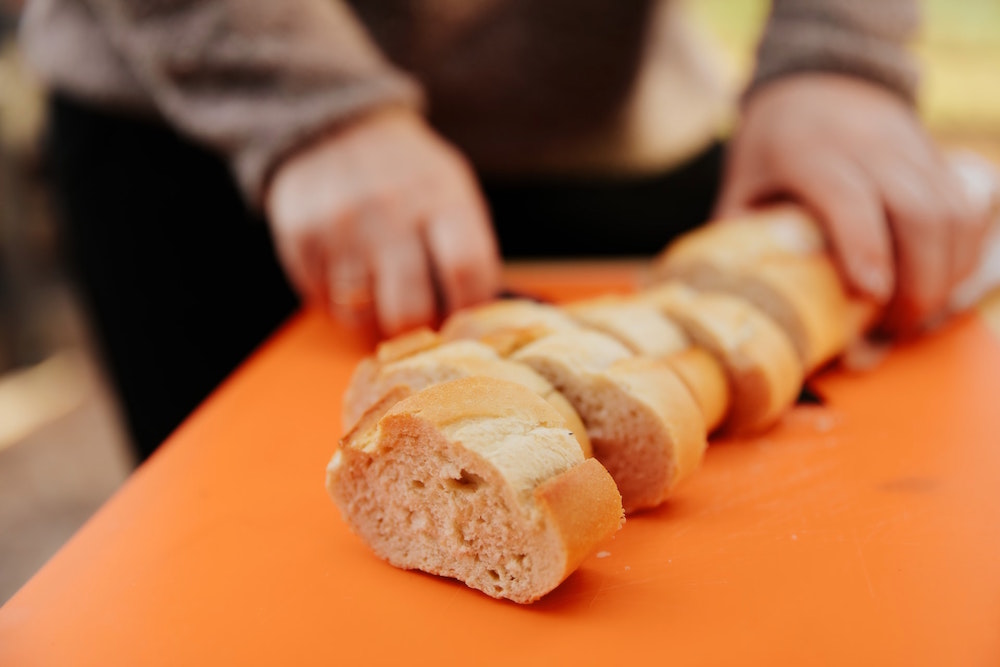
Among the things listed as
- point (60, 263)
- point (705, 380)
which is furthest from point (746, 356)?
point (60, 263)

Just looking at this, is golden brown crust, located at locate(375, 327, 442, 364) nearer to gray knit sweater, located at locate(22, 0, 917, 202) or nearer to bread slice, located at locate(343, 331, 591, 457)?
bread slice, located at locate(343, 331, 591, 457)

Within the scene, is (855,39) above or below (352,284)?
above

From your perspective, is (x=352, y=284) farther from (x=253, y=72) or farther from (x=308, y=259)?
(x=253, y=72)

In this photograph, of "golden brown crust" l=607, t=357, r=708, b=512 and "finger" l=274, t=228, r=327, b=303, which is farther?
"finger" l=274, t=228, r=327, b=303

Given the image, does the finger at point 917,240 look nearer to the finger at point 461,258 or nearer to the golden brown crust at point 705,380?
the golden brown crust at point 705,380

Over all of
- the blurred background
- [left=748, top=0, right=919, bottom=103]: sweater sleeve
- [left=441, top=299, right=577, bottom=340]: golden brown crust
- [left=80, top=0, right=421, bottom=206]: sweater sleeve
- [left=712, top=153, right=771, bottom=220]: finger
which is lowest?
the blurred background

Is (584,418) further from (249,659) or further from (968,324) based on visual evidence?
(968,324)

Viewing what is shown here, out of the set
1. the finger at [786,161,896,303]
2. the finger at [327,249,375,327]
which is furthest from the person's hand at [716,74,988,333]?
the finger at [327,249,375,327]
